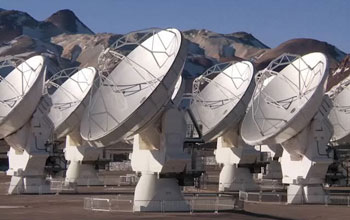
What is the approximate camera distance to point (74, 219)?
144 feet

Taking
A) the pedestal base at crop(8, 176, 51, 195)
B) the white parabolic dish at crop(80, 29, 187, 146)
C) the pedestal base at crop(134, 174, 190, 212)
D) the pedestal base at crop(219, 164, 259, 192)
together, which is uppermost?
the white parabolic dish at crop(80, 29, 187, 146)

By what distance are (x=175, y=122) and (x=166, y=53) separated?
184 inches

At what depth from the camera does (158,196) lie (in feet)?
161

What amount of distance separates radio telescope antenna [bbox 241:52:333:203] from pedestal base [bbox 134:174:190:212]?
9.87 meters

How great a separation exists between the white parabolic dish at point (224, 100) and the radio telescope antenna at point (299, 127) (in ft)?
34.7

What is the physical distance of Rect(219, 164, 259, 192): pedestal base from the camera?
74.0m

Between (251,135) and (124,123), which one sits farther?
(251,135)

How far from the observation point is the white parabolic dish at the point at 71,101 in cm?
7806

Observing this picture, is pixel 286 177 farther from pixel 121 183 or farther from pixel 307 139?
pixel 121 183

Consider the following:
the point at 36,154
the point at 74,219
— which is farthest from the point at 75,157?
the point at 74,219

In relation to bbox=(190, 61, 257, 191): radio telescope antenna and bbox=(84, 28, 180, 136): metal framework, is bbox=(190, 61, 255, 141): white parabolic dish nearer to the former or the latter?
bbox=(190, 61, 257, 191): radio telescope antenna

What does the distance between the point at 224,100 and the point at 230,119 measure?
4.83 m

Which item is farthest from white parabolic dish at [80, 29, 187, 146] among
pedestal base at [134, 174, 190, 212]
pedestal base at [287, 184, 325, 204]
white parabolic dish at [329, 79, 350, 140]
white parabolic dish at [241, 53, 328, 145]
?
white parabolic dish at [329, 79, 350, 140]

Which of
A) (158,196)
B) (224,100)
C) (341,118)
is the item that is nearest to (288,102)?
(158,196)
